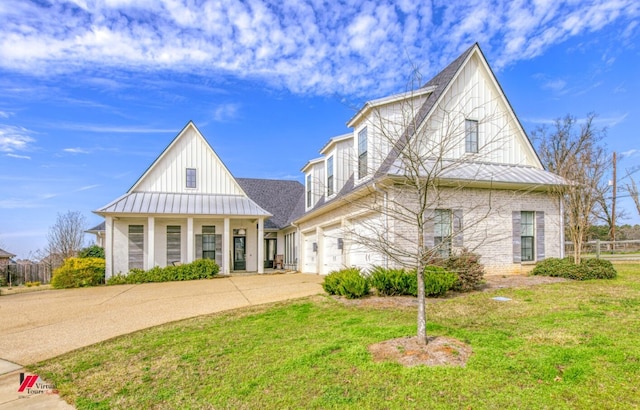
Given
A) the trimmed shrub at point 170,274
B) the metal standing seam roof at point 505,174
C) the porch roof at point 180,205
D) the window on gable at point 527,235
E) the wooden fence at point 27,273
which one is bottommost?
the wooden fence at point 27,273

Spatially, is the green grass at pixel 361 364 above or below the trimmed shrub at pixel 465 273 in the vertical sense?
below

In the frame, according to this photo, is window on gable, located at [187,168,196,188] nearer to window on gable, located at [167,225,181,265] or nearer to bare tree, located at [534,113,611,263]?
window on gable, located at [167,225,181,265]

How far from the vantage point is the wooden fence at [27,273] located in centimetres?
2234

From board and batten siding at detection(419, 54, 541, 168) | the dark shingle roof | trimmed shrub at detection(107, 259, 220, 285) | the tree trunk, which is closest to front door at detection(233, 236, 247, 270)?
the dark shingle roof

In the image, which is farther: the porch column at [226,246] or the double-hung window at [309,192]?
the double-hung window at [309,192]

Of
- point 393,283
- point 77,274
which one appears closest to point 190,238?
point 77,274

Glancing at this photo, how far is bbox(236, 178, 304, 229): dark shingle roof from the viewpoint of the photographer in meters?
23.8

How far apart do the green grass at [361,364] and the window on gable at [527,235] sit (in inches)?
208

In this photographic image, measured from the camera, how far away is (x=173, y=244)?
1930cm

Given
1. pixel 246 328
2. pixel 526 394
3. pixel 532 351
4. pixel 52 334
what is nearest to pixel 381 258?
pixel 246 328

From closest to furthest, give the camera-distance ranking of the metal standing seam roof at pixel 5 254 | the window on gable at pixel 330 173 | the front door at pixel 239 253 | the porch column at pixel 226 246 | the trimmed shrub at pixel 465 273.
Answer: the trimmed shrub at pixel 465 273 < the window on gable at pixel 330 173 < the porch column at pixel 226 246 < the front door at pixel 239 253 < the metal standing seam roof at pixel 5 254

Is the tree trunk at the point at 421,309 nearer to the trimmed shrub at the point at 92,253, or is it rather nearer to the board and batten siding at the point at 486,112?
the board and batten siding at the point at 486,112

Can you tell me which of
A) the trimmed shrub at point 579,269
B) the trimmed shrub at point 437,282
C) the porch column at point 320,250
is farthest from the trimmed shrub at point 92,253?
the trimmed shrub at point 579,269

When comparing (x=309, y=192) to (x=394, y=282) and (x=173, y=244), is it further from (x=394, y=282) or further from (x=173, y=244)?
(x=394, y=282)
